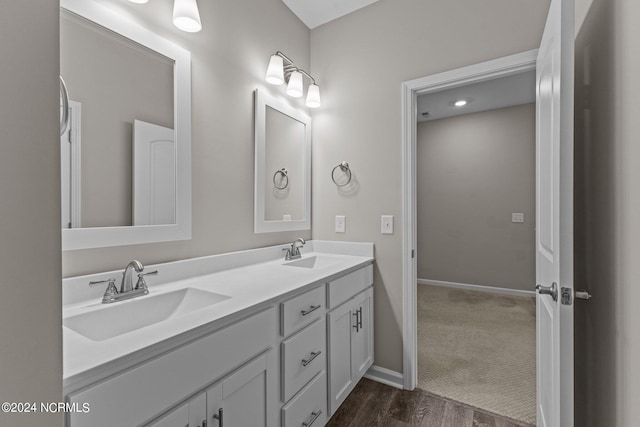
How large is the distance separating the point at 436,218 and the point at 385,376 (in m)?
2.97

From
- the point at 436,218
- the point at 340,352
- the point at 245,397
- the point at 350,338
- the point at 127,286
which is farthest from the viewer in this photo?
the point at 436,218

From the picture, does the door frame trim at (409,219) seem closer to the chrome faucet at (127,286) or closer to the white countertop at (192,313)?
the white countertop at (192,313)

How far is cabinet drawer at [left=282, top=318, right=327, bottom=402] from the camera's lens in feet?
3.97

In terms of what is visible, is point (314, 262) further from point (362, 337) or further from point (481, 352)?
point (481, 352)

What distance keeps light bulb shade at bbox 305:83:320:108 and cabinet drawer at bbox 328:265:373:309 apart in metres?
1.24

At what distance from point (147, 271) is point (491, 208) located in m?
4.17

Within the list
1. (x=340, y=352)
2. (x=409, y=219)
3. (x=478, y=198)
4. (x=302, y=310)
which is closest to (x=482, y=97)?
(x=478, y=198)

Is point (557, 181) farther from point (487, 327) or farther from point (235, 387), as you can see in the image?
point (487, 327)

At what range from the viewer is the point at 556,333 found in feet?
3.11

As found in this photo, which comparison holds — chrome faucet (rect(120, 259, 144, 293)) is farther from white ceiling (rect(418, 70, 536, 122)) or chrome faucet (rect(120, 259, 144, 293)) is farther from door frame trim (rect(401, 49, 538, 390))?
white ceiling (rect(418, 70, 536, 122))

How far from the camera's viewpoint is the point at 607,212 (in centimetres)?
96

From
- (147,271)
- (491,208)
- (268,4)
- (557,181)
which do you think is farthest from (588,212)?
(491,208)

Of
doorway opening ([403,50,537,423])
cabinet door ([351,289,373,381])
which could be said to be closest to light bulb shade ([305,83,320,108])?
doorway opening ([403,50,537,423])

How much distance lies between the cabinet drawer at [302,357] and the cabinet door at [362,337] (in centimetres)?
36
